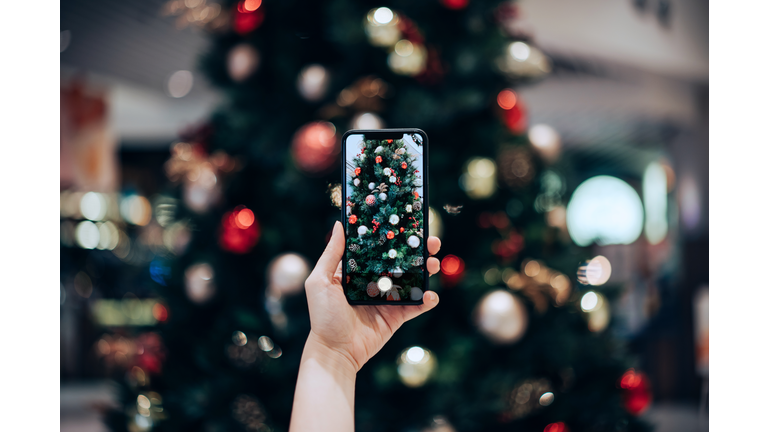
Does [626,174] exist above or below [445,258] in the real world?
above

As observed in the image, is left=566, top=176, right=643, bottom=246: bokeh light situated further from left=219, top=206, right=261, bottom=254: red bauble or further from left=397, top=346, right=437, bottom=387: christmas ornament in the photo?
left=219, top=206, right=261, bottom=254: red bauble

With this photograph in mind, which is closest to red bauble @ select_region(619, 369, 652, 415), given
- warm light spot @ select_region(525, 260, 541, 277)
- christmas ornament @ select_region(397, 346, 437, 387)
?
warm light spot @ select_region(525, 260, 541, 277)

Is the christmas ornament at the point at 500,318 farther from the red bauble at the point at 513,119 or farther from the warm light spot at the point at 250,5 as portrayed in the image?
the warm light spot at the point at 250,5

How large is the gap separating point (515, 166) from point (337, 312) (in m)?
0.53

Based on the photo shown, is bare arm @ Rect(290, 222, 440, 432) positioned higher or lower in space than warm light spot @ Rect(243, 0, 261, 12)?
lower

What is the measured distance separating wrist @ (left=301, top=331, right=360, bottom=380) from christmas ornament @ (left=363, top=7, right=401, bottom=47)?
59 cm

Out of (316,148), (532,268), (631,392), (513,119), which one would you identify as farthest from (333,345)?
(631,392)

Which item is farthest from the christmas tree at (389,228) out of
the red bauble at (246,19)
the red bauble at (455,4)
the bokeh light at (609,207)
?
the bokeh light at (609,207)

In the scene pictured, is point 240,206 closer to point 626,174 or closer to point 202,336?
point 202,336

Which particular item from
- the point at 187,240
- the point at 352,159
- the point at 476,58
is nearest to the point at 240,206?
the point at 187,240

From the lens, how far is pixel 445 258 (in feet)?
2.86

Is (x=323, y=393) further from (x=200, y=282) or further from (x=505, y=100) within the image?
(x=505, y=100)

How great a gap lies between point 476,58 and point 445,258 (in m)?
0.44

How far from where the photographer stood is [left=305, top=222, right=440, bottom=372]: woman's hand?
550mm
